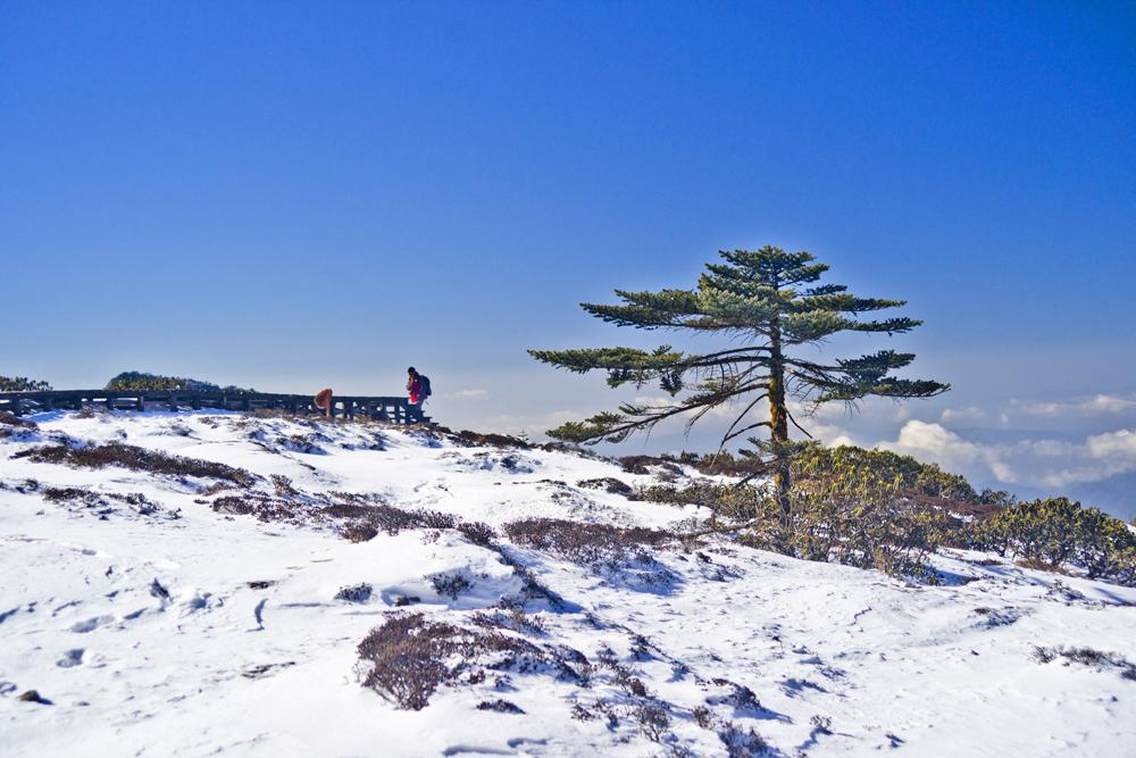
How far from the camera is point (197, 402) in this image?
3462 cm

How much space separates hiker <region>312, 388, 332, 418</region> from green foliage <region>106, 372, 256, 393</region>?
4.45 meters

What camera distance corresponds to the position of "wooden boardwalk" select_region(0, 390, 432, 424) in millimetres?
27973

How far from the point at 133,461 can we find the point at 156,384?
28364 millimetres

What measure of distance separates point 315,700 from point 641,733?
255 cm

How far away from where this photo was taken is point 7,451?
17688mm

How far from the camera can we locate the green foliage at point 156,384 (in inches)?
1620

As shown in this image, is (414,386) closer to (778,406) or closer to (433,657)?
(778,406)

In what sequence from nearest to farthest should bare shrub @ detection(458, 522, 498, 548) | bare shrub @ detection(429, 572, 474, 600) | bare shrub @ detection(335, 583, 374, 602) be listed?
bare shrub @ detection(335, 583, 374, 602) < bare shrub @ detection(429, 572, 474, 600) < bare shrub @ detection(458, 522, 498, 548)

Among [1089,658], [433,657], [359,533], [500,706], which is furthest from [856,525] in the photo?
[500,706]

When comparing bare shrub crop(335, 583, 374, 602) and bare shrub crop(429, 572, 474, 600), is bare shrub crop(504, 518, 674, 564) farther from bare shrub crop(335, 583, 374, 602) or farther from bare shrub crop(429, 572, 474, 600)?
bare shrub crop(335, 583, 374, 602)

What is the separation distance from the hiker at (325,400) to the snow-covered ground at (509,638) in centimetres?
2440

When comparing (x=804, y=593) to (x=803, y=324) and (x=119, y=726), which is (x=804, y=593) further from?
(x=119, y=726)

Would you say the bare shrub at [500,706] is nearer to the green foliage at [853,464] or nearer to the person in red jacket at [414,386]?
the green foliage at [853,464]

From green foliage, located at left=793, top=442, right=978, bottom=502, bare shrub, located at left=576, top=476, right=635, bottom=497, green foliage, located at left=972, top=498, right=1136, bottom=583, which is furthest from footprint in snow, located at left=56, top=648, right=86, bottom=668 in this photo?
green foliage, located at left=972, top=498, right=1136, bottom=583
